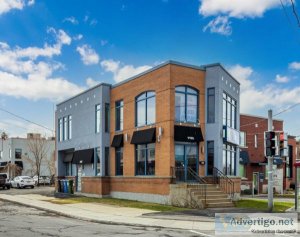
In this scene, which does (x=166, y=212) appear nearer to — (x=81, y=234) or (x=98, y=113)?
(x=81, y=234)

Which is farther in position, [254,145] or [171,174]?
[254,145]

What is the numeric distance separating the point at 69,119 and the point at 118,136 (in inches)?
399

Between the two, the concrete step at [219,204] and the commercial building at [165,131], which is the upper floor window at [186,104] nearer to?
the commercial building at [165,131]

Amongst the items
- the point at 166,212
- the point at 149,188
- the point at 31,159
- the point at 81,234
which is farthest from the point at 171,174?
the point at 31,159

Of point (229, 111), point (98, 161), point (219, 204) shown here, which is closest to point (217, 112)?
point (229, 111)

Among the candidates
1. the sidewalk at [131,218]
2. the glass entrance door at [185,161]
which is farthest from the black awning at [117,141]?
the sidewalk at [131,218]

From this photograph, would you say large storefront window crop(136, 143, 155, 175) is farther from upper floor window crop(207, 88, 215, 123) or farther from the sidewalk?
the sidewalk

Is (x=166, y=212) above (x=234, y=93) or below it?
below

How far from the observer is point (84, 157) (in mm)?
34844

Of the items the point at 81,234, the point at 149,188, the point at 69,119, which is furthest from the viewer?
the point at 69,119

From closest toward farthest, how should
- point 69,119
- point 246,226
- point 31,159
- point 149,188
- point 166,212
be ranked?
point 246,226
point 166,212
point 149,188
point 69,119
point 31,159

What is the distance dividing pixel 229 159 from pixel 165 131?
232 inches

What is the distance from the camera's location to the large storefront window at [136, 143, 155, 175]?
27000mm

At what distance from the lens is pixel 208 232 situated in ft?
49.3
